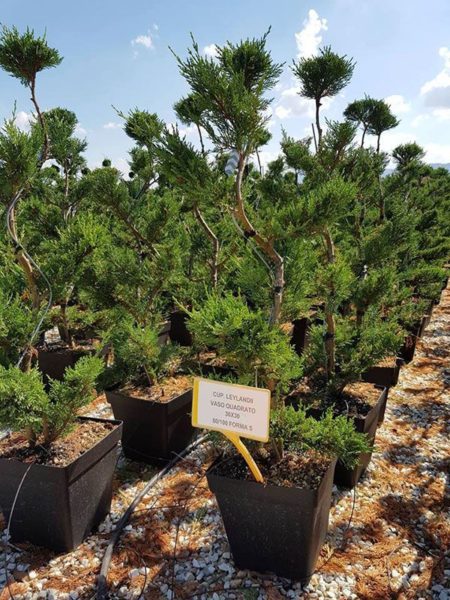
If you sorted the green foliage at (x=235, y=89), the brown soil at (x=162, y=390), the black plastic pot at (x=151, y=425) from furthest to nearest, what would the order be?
the brown soil at (x=162, y=390), the black plastic pot at (x=151, y=425), the green foliage at (x=235, y=89)

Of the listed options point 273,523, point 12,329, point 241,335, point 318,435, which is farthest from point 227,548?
point 12,329

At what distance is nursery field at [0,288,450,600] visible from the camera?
2.23 m

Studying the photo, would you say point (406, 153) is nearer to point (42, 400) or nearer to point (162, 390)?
point (162, 390)

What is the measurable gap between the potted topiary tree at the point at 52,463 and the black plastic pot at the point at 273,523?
30.4 inches

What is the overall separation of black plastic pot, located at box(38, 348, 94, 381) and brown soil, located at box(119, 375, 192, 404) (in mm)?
1413

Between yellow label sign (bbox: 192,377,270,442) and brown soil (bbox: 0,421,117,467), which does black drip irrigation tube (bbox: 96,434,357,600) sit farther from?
yellow label sign (bbox: 192,377,270,442)

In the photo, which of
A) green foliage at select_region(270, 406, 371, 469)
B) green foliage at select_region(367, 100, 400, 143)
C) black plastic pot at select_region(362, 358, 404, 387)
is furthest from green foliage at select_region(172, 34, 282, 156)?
green foliage at select_region(367, 100, 400, 143)

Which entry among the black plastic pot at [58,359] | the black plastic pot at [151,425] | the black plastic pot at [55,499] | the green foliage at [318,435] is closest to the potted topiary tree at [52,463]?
the black plastic pot at [55,499]

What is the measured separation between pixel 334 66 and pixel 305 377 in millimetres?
2364

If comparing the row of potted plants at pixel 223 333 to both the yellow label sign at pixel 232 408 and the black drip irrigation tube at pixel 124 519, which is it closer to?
the black drip irrigation tube at pixel 124 519

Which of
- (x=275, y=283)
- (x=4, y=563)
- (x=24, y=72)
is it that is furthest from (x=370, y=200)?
(x=4, y=563)

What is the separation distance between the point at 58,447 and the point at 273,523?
1373 millimetres

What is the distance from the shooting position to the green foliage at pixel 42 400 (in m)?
2.32

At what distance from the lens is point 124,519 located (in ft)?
8.95
